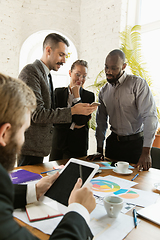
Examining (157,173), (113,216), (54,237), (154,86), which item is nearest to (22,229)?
(54,237)

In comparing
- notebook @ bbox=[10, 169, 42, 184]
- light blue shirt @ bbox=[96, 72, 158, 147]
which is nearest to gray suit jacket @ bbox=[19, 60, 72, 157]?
notebook @ bbox=[10, 169, 42, 184]

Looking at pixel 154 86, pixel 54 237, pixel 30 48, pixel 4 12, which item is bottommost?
pixel 54 237

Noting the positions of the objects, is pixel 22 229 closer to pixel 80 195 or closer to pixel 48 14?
pixel 80 195

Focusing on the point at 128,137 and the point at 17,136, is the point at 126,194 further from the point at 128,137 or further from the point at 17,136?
the point at 128,137

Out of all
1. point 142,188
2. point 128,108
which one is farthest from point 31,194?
point 128,108

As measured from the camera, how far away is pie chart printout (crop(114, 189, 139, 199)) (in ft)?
3.59

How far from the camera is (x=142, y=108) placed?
205 centimetres

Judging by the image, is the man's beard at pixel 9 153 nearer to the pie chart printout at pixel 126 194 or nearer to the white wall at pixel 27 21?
the pie chart printout at pixel 126 194

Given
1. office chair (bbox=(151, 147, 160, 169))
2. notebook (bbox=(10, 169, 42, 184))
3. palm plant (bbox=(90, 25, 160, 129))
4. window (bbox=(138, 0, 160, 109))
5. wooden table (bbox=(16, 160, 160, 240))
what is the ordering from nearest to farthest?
wooden table (bbox=(16, 160, 160, 240)) < notebook (bbox=(10, 169, 42, 184)) < office chair (bbox=(151, 147, 160, 169)) < palm plant (bbox=(90, 25, 160, 129)) < window (bbox=(138, 0, 160, 109))

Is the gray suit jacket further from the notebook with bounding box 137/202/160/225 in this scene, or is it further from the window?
the window

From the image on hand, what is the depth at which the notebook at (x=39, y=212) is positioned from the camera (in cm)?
83

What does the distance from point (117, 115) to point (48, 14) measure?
10.3ft

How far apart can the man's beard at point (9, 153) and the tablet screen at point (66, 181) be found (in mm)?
371

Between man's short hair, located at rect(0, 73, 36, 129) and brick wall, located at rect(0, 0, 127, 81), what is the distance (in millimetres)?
3536
